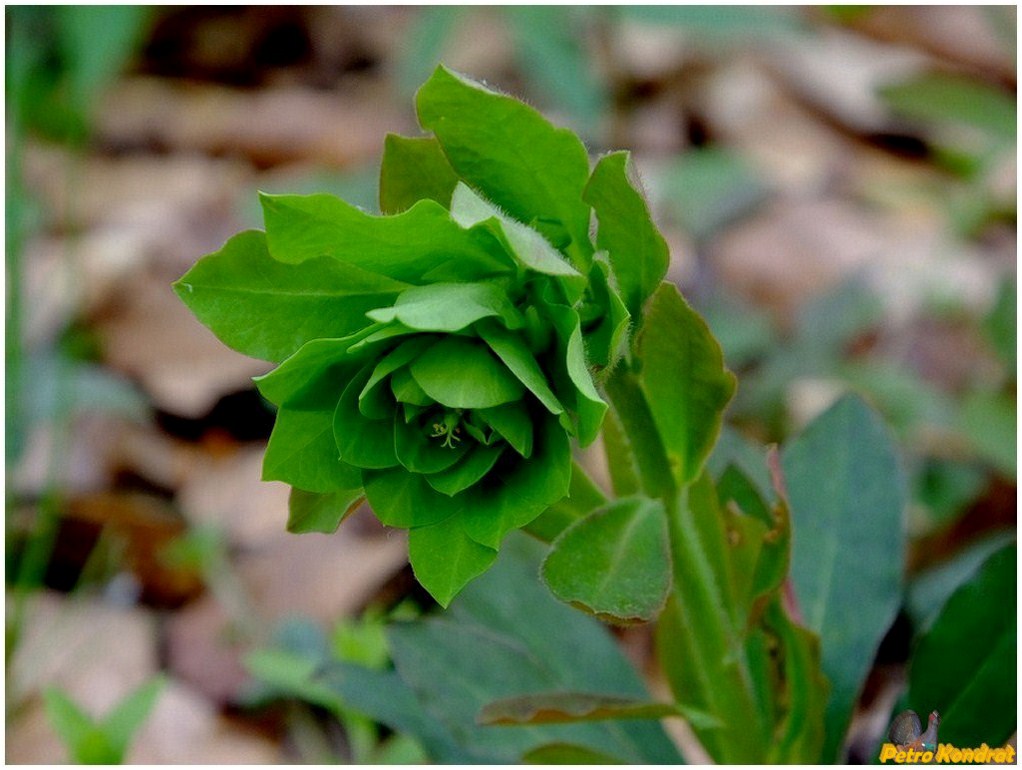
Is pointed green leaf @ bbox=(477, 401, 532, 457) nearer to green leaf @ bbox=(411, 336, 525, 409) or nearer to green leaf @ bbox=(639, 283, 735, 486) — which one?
green leaf @ bbox=(411, 336, 525, 409)

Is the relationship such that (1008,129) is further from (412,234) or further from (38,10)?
(38,10)

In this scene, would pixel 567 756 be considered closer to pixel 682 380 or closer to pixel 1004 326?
pixel 682 380

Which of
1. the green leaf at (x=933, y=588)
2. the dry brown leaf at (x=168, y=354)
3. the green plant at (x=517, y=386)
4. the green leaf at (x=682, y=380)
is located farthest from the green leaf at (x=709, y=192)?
the green leaf at (x=682, y=380)

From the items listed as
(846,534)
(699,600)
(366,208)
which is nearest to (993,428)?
(846,534)

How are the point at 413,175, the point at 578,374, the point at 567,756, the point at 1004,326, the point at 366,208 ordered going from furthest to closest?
the point at 366,208, the point at 1004,326, the point at 567,756, the point at 413,175, the point at 578,374

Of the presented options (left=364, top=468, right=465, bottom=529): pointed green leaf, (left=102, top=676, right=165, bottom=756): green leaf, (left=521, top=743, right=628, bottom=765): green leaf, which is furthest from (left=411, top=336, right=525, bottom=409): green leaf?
(left=102, top=676, right=165, bottom=756): green leaf

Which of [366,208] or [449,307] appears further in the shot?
[366,208]

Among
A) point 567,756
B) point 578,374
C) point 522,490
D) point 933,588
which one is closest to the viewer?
point 578,374

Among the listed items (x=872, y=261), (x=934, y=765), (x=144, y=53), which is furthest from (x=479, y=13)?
(x=934, y=765)
